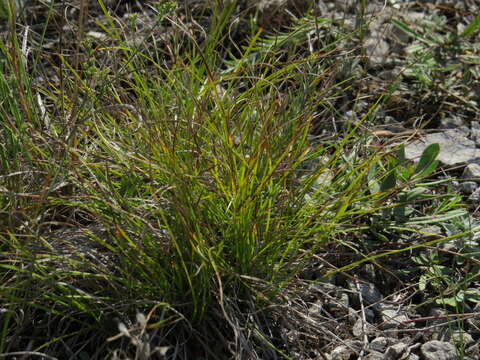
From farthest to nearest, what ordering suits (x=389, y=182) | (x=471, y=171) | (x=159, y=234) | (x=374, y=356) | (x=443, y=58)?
(x=443, y=58) < (x=471, y=171) < (x=389, y=182) < (x=374, y=356) < (x=159, y=234)

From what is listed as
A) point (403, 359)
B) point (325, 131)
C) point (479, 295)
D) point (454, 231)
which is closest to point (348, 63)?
A: point (325, 131)

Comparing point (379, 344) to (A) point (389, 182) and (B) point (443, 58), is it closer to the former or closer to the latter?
(A) point (389, 182)

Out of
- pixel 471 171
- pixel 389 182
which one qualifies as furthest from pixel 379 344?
pixel 471 171

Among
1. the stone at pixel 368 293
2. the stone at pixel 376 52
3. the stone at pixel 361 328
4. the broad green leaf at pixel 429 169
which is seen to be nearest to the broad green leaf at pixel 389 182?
the broad green leaf at pixel 429 169

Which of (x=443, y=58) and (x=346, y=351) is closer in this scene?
(x=346, y=351)

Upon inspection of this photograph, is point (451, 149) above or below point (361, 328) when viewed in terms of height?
above

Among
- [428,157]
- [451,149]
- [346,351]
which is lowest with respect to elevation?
[346,351]

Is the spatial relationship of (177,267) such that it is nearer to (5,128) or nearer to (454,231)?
(5,128)

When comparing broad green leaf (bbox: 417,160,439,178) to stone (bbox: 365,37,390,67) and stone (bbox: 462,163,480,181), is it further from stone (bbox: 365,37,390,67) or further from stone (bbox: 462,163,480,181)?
stone (bbox: 365,37,390,67)
